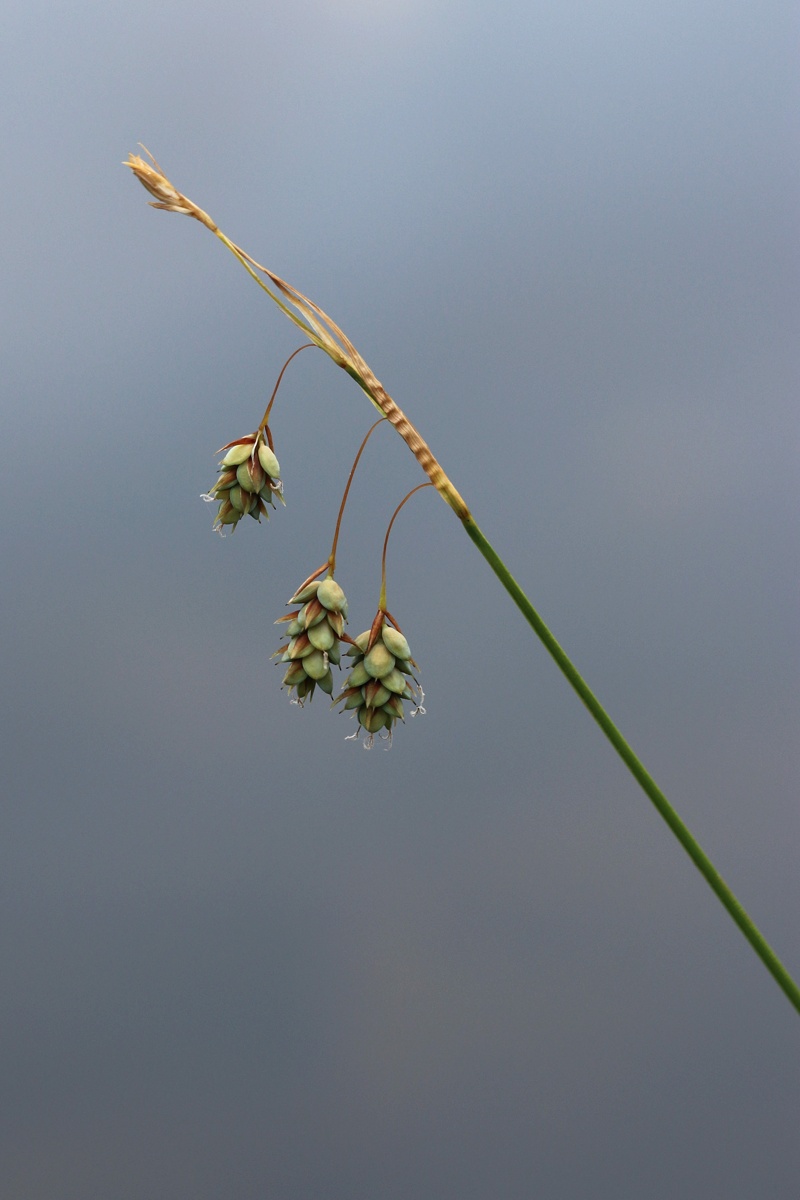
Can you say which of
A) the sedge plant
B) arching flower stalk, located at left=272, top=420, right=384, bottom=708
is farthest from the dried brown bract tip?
arching flower stalk, located at left=272, top=420, right=384, bottom=708

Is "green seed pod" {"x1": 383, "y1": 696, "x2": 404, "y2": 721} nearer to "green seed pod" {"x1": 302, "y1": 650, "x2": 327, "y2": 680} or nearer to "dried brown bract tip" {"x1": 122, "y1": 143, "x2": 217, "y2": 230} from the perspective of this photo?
"green seed pod" {"x1": 302, "y1": 650, "x2": 327, "y2": 680}

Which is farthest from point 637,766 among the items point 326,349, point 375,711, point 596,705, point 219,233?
point 219,233

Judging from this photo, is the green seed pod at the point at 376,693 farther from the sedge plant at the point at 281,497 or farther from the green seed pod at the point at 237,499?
the green seed pod at the point at 237,499

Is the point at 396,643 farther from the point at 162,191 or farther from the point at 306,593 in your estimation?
the point at 162,191

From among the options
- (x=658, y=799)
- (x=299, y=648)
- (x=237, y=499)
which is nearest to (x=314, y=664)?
(x=299, y=648)

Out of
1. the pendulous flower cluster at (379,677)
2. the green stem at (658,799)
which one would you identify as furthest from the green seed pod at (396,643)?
the green stem at (658,799)

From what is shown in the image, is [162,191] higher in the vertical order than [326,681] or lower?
higher
